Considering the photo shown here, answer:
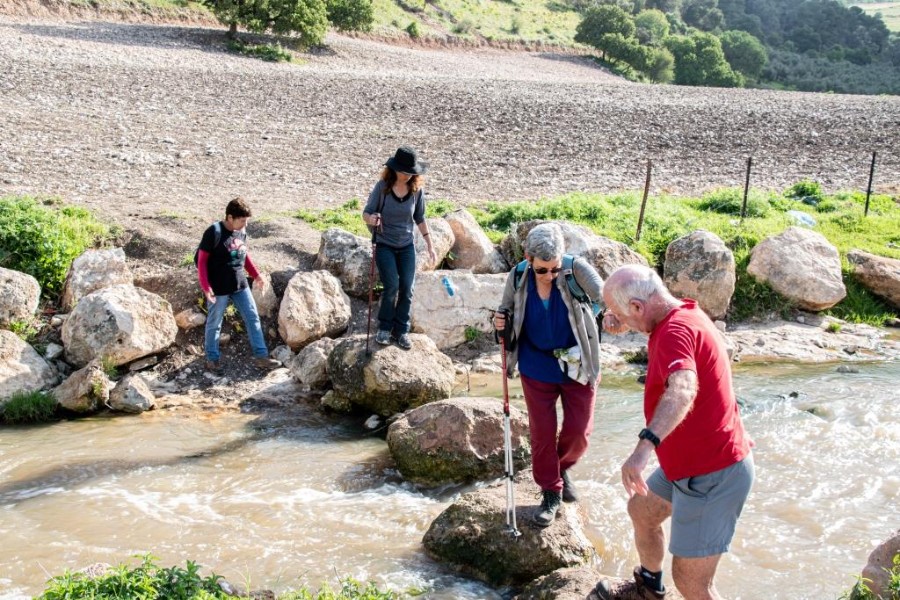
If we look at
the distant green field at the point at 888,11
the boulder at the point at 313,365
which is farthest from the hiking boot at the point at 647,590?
the distant green field at the point at 888,11

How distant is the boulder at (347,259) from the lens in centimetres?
1045

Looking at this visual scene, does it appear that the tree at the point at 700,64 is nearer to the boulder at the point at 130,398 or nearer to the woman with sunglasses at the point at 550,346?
the boulder at the point at 130,398

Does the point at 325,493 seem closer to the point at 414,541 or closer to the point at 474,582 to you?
the point at 414,541

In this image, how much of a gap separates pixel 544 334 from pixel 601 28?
5726 centimetres

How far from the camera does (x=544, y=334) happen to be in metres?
5.42

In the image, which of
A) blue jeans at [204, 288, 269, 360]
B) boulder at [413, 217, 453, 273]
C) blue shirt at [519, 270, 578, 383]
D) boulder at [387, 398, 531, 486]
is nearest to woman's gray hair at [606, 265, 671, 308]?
blue shirt at [519, 270, 578, 383]

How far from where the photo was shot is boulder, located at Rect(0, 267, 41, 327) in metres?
9.12

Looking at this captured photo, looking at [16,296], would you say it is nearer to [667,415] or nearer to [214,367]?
[214,367]

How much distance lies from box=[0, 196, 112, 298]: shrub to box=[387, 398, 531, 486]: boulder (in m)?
5.26

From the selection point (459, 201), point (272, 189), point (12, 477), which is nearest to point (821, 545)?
point (12, 477)

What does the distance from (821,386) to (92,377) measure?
795 centimetres

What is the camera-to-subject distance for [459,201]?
14.1 meters

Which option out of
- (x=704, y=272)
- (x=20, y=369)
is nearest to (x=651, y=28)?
(x=704, y=272)

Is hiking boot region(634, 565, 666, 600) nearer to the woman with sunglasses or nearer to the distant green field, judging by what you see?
the woman with sunglasses
